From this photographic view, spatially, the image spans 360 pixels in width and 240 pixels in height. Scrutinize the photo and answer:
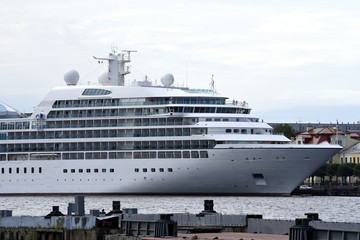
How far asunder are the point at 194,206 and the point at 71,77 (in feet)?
100

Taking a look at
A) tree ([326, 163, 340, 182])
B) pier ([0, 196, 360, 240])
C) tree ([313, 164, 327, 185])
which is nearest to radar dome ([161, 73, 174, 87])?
tree ([313, 164, 327, 185])

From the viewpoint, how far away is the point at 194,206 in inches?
2884

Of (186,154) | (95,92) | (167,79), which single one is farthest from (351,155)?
(186,154)

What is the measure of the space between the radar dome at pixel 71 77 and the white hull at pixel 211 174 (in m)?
10.3

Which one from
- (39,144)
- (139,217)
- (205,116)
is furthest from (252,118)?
(139,217)

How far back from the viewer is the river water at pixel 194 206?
65688 millimetres

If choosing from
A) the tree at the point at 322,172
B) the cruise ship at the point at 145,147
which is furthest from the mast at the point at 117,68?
the tree at the point at 322,172

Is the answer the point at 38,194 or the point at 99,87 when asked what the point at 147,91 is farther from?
the point at 38,194

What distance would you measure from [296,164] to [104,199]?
A: 53.3ft

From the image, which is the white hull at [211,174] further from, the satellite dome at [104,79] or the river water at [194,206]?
the satellite dome at [104,79]

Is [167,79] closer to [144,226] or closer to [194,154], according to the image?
[194,154]

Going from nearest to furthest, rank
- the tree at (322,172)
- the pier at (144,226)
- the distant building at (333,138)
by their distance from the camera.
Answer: the pier at (144,226), the tree at (322,172), the distant building at (333,138)

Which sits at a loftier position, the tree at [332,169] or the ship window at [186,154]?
the ship window at [186,154]

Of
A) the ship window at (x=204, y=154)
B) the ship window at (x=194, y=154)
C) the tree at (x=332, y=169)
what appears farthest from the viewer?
the tree at (x=332, y=169)
